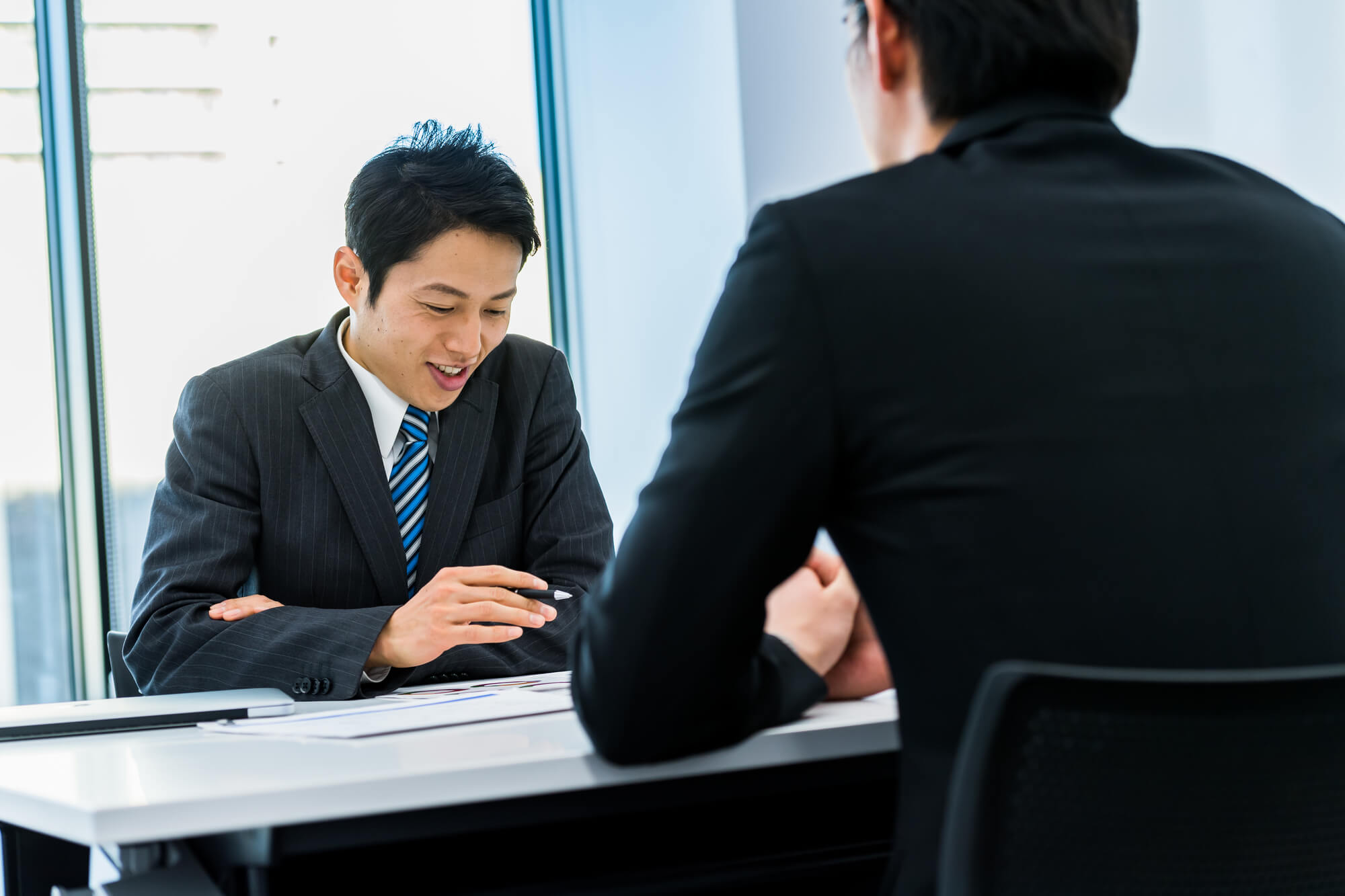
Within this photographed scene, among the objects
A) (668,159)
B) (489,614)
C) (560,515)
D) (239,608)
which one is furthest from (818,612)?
(668,159)

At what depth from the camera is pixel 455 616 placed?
157 cm

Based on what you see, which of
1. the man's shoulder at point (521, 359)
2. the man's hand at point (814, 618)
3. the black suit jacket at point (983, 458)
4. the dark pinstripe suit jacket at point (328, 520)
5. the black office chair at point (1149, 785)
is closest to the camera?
the black office chair at point (1149, 785)

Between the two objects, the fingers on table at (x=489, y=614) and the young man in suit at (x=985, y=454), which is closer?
the young man in suit at (x=985, y=454)

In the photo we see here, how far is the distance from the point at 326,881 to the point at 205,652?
81cm

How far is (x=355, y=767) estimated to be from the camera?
89 cm

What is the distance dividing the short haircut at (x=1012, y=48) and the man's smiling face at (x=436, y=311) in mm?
1226

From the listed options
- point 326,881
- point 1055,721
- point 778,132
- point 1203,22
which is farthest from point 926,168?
point 778,132

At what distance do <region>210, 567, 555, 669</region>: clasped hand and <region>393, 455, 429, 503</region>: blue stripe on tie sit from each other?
0.46m

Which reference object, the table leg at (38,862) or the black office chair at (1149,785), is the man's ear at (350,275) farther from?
the black office chair at (1149,785)

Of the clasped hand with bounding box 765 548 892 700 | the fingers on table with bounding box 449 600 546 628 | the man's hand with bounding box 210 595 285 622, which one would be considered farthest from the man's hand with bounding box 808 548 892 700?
the man's hand with bounding box 210 595 285 622

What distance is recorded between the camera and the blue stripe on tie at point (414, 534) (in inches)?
80.4

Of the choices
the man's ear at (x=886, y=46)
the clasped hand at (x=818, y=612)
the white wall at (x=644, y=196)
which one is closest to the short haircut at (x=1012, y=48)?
the man's ear at (x=886, y=46)

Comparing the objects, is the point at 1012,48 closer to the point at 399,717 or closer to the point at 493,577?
the point at 399,717

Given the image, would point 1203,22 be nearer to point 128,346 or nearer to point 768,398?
point 768,398
